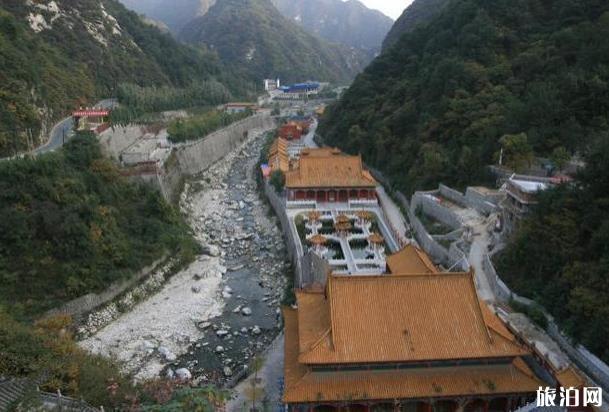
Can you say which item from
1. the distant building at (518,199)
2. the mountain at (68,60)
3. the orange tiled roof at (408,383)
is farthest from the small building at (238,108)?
the orange tiled roof at (408,383)

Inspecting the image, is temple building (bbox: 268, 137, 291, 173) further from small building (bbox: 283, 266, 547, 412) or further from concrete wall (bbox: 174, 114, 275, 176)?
small building (bbox: 283, 266, 547, 412)

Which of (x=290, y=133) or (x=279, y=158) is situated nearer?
(x=279, y=158)

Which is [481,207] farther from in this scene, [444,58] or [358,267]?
[444,58]

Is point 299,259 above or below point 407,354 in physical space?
below

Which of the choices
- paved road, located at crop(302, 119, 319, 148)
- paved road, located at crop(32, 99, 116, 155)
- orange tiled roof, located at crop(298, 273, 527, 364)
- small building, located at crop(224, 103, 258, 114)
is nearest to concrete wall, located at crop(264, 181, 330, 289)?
orange tiled roof, located at crop(298, 273, 527, 364)

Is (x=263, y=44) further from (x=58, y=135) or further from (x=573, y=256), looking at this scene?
(x=573, y=256)

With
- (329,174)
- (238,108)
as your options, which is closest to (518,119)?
(329,174)

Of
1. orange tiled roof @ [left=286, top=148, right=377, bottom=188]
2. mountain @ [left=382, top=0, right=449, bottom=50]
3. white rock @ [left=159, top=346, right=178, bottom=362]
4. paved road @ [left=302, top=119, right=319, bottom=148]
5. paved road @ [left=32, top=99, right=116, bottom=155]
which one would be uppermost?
mountain @ [left=382, top=0, right=449, bottom=50]

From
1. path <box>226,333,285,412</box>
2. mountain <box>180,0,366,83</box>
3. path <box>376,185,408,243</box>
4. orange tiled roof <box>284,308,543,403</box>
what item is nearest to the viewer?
orange tiled roof <box>284,308,543,403</box>

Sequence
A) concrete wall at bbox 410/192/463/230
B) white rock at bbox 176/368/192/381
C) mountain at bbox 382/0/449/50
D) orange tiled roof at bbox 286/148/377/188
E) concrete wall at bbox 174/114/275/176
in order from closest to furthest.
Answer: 1. white rock at bbox 176/368/192/381
2. concrete wall at bbox 410/192/463/230
3. orange tiled roof at bbox 286/148/377/188
4. concrete wall at bbox 174/114/275/176
5. mountain at bbox 382/0/449/50
